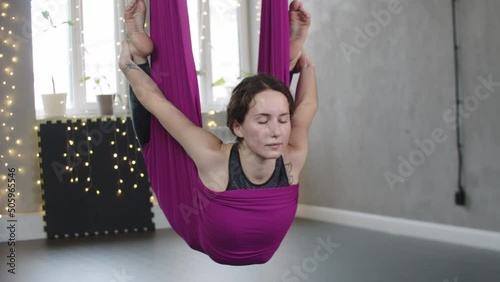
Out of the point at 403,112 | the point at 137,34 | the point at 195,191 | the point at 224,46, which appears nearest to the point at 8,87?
the point at 224,46

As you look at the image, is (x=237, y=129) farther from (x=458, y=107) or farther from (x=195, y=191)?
(x=458, y=107)

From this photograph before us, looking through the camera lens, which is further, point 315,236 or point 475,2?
point 315,236

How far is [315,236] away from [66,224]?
79.5 inches

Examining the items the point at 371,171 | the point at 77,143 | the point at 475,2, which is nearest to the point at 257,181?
the point at 475,2

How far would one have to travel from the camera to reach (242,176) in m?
2.17

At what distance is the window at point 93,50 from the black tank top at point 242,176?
3.79m

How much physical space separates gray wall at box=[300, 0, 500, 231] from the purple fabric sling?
2.12 meters

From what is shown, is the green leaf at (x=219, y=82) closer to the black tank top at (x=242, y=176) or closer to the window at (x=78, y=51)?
the window at (x=78, y=51)

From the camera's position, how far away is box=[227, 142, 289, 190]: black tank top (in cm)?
217

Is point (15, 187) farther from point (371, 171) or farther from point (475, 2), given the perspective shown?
point (475, 2)

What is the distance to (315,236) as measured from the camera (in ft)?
16.1

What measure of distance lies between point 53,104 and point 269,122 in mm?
3894

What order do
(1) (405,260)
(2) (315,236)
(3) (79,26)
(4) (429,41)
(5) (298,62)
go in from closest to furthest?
1. (5) (298,62)
2. (1) (405,260)
3. (4) (429,41)
4. (2) (315,236)
5. (3) (79,26)

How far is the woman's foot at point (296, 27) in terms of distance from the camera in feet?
8.74
